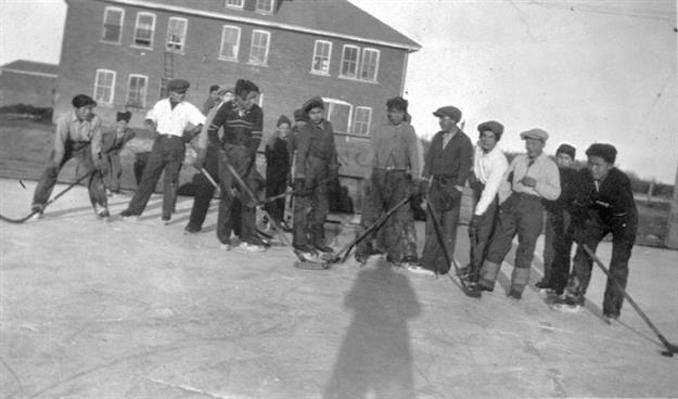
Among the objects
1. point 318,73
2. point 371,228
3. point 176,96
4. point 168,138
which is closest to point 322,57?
point 318,73

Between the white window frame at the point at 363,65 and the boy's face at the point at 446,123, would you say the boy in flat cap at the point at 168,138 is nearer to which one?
A: the boy's face at the point at 446,123

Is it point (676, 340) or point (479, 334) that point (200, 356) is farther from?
point (676, 340)

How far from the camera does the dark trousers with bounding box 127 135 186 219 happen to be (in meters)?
8.02

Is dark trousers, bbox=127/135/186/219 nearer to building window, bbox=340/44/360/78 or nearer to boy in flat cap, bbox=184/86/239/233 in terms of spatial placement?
boy in flat cap, bbox=184/86/239/233

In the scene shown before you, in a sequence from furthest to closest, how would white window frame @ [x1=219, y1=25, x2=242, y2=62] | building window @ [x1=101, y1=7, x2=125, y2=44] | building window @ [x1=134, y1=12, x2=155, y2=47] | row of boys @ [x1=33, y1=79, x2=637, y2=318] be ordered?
building window @ [x1=101, y1=7, x2=125, y2=44], building window @ [x1=134, y1=12, x2=155, y2=47], white window frame @ [x1=219, y1=25, x2=242, y2=62], row of boys @ [x1=33, y1=79, x2=637, y2=318]

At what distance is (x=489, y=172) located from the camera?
655 centimetres

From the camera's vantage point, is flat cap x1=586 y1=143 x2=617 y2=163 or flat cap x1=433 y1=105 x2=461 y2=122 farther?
flat cap x1=433 y1=105 x2=461 y2=122

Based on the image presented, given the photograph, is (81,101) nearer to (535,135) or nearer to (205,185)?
(205,185)

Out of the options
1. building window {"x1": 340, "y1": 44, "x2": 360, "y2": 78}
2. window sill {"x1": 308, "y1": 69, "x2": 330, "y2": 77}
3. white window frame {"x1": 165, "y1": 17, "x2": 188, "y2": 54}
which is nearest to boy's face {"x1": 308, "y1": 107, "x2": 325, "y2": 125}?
window sill {"x1": 308, "y1": 69, "x2": 330, "y2": 77}

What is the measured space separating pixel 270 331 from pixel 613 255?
3459mm

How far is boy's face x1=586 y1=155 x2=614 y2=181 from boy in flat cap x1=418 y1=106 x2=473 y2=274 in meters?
1.42

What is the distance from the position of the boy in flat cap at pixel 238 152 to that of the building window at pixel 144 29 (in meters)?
21.5

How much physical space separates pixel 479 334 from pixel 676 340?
83.0 inches

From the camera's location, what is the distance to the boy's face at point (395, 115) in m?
7.21
